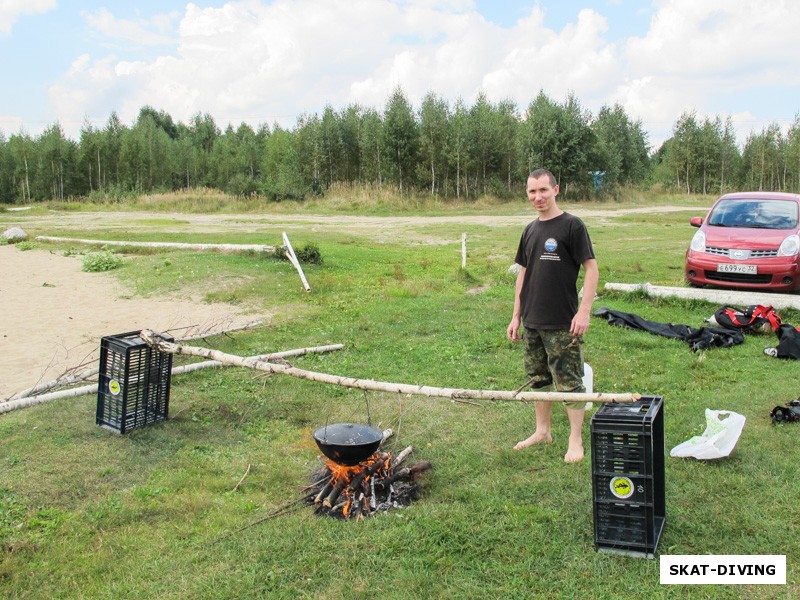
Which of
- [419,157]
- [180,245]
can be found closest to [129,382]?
[180,245]

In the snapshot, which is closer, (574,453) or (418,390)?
(418,390)

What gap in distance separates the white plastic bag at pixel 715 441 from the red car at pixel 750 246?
249 inches

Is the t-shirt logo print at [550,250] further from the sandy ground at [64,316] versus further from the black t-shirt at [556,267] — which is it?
the sandy ground at [64,316]

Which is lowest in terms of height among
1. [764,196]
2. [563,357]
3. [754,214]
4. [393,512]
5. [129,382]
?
[393,512]

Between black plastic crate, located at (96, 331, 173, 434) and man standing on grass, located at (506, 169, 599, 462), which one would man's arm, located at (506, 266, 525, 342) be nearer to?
man standing on grass, located at (506, 169, 599, 462)

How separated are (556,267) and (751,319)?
5239mm

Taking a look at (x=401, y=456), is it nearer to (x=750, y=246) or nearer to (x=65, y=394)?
(x=65, y=394)

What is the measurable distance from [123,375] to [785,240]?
369 inches

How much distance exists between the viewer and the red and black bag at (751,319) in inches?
325

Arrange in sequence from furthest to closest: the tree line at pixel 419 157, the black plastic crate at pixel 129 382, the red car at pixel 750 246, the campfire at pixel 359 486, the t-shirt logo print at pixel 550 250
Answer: the tree line at pixel 419 157, the red car at pixel 750 246, the black plastic crate at pixel 129 382, the t-shirt logo print at pixel 550 250, the campfire at pixel 359 486

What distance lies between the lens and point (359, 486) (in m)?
4.19

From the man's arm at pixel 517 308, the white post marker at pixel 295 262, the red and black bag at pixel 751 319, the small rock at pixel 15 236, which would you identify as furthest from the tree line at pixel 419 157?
the man's arm at pixel 517 308

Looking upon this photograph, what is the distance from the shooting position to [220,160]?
59500 millimetres

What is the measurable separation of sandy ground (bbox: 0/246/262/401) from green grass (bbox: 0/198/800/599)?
52.2 inches
